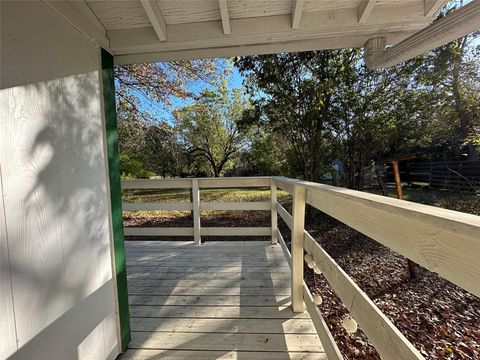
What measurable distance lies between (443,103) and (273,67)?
3740mm

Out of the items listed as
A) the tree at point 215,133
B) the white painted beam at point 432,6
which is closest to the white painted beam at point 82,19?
the white painted beam at point 432,6

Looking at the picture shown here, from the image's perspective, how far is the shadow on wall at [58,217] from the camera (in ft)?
2.84

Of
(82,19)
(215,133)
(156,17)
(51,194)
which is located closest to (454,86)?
(156,17)

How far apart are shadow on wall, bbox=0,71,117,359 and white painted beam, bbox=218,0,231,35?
769 mm

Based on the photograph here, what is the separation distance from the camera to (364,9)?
1338 millimetres

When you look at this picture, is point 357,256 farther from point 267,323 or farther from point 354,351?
point 267,323

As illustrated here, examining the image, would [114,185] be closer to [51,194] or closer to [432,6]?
[51,194]

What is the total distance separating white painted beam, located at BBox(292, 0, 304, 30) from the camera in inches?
49.3

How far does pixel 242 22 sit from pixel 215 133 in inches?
482

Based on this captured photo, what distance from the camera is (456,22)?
3.89 feet

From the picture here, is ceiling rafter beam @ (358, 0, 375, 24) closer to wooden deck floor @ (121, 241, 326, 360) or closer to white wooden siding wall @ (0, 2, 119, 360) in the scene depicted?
white wooden siding wall @ (0, 2, 119, 360)

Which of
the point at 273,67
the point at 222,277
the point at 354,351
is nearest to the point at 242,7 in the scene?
the point at 222,277

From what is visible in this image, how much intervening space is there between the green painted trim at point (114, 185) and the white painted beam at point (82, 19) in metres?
0.08

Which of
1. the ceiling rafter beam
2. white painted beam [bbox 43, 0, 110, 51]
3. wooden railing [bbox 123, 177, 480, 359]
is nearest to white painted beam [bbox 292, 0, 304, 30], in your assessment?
the ceiling rafter beam
